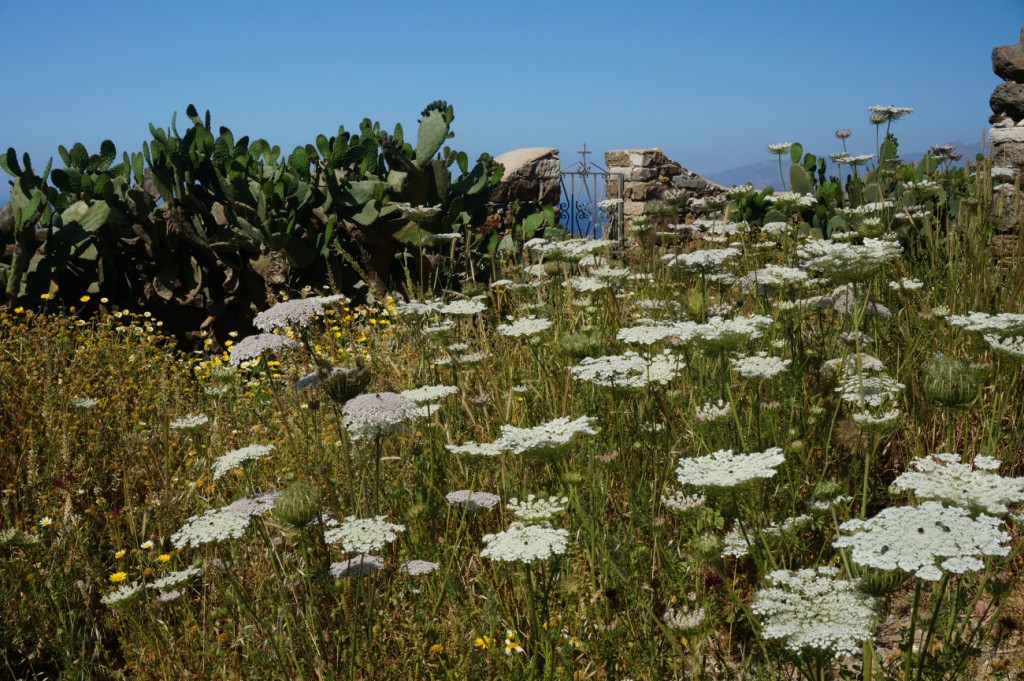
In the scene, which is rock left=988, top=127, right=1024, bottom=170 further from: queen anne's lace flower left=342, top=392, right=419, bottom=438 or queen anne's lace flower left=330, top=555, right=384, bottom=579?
queen anne's lace flower left=330, top=555, right=384, bottom=579

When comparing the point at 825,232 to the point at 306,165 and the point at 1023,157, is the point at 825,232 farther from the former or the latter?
the point at 306,165

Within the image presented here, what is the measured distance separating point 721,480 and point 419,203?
6.10 metres

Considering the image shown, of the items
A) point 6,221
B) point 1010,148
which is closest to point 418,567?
point 6,221

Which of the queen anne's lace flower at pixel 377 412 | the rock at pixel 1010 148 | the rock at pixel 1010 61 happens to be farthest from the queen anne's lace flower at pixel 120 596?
the rock at pixel 1010 61

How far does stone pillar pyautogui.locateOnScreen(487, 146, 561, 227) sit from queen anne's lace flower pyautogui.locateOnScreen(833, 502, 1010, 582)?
7622 millimetres

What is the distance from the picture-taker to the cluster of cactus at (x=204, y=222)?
21.6 feet

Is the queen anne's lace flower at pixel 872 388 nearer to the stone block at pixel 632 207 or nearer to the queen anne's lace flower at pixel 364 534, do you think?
the queen anne's lace flower at pixel 364 534

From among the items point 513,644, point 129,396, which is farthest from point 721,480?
point 129,396

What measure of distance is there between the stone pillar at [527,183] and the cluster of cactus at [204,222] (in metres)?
1.63

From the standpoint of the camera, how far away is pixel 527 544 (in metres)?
A: 1.81

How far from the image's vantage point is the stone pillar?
911cm

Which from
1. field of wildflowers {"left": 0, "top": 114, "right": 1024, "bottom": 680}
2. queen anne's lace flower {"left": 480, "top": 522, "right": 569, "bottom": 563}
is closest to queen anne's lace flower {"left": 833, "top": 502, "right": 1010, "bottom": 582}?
field of wildflowers {"left": 0, "top": 114, "right": 1024, "bottom": 680}

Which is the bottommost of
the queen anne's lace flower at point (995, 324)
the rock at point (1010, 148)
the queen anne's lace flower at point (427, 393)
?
the queen anne's lace flower at point (427, 393)

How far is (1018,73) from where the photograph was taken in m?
7.79
